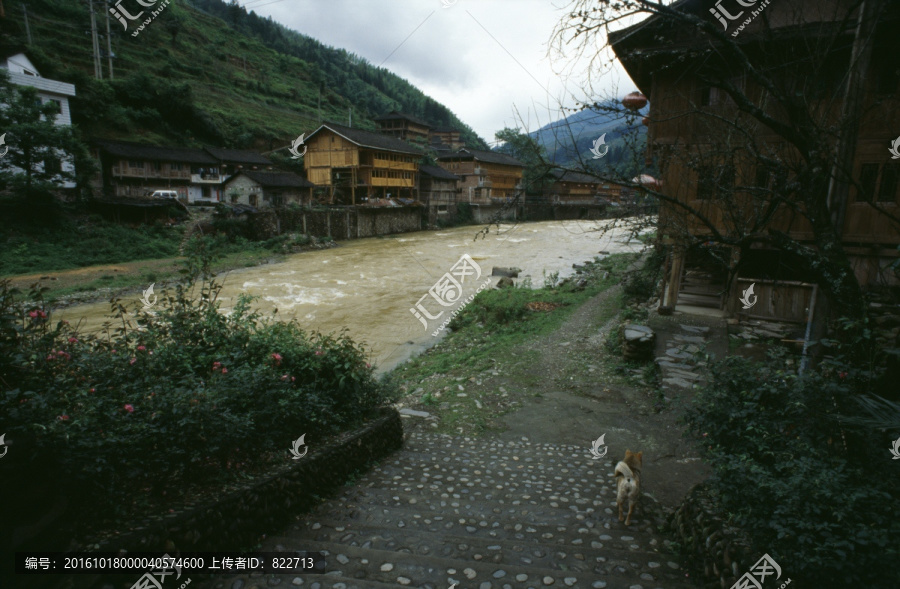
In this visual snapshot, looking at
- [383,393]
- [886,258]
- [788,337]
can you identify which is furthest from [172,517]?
[886,258]

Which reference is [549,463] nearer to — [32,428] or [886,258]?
[32,428]

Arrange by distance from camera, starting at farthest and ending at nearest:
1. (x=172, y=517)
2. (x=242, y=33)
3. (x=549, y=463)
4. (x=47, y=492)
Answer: (x=242, y=33) < (x=549, y=463) < (x=172, y=517) < (x=47, y=492)

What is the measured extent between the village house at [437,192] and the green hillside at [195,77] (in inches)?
665

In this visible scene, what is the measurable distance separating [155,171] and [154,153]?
4.43 feet

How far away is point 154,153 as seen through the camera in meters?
32.9

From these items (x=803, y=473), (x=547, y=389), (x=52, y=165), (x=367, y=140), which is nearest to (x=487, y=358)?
(x=547, y=389)

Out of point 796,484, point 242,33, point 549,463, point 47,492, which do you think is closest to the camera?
point 796,484

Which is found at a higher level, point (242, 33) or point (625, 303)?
point (242, 33)

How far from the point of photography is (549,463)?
5398 millimetres

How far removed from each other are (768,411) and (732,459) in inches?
21.3

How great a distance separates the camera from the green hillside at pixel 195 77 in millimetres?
36781

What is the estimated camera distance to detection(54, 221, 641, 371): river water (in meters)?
15.1

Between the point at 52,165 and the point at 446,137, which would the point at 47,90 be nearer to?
the point at 52,165

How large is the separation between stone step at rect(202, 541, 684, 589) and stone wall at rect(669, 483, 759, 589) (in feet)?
0.67
